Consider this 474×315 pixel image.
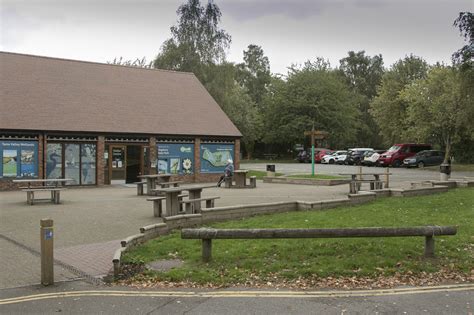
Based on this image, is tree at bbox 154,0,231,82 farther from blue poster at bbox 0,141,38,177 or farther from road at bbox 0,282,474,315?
road at bbox 0,282,474,315

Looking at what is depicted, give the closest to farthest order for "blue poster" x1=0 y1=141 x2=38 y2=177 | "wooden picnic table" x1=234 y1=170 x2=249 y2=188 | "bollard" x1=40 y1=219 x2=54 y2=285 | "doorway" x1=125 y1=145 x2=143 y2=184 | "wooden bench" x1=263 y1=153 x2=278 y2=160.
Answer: "bollard" x1=40 y1=219 x2=54 y2=285 → "blue poster" x1=0 y1=141 x2=38 y2=177 → "wooden picnic table" x1=234 y1=170 x2=249 y2=188 → "doorway" x1=125 y1=145 x2=143 y2=184 → "wooden bench" x1=263 y1=153 x2=278 y2=160

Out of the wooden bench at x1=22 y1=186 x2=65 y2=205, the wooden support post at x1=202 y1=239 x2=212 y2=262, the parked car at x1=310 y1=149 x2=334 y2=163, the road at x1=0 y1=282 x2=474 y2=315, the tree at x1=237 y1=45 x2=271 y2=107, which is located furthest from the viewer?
the tree at x1=237 y1=45 x2=271 y2=107

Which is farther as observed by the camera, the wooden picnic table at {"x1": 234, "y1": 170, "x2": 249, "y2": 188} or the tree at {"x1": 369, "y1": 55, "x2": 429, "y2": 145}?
the tree at {"x1": 369, "y1": 55, "x2": 429, "y2": 145}

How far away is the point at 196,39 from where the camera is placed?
1623 inches

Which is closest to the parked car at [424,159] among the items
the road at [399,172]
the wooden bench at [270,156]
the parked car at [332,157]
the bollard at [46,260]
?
the road at [399,172]

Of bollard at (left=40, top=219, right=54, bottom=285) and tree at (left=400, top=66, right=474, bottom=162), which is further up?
tree at (left=400, top=66, right=474, bottom=162)

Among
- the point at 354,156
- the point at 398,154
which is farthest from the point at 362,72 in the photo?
the point at 398,154

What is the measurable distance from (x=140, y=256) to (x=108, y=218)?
492 cm

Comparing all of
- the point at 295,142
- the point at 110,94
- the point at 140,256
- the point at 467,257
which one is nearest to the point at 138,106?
the point at 110,94

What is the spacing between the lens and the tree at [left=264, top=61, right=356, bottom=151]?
187 ft

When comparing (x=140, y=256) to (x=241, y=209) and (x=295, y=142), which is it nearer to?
(x=241, y=209)

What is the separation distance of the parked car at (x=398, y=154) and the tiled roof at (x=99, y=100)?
58.1 ft

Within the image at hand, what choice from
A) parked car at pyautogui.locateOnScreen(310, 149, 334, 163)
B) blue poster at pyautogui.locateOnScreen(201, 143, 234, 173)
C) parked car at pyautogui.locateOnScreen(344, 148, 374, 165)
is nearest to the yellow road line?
blue poster at pyautogui.locateOnScreen(201, 143, 234, 173)

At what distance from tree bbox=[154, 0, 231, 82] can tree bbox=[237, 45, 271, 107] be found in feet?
132
